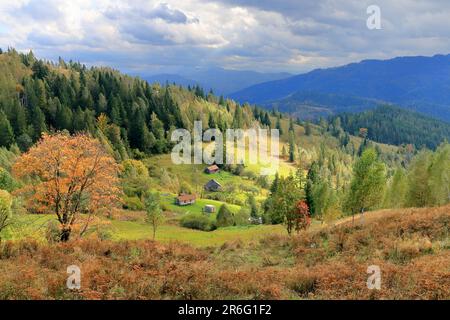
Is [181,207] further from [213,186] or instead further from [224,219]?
[213,186]

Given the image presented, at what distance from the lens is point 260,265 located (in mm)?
22375

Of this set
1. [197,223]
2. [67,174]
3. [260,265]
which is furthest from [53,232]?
[197,223]

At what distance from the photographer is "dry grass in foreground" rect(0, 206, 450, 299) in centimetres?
1477

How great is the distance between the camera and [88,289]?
1474cm

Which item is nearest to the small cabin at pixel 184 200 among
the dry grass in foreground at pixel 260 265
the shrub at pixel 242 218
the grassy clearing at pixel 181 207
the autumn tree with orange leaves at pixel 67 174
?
the grassy clearing at pixel 181 207

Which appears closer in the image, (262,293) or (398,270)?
(262,293)

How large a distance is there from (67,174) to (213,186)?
408 feet

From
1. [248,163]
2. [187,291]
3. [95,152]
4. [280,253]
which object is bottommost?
[248,163]

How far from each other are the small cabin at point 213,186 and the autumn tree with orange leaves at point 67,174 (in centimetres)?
12004

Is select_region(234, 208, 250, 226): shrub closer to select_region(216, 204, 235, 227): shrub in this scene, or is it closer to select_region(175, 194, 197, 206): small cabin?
select_region(216, 204, 235, 227): shrub

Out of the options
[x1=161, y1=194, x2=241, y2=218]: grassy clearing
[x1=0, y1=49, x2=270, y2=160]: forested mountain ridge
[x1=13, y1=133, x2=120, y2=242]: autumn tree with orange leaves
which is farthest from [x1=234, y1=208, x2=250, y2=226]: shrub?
[x1=13, y1=133, x2=120, y2=242]: autumn tree with orange leaves
